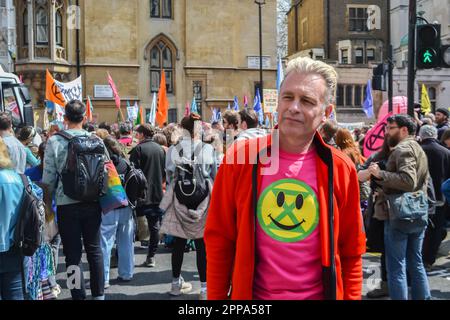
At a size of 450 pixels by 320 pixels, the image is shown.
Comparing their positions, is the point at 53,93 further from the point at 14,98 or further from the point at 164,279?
the point at 164,279

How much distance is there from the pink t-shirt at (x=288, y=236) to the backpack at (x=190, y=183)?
3427 mm

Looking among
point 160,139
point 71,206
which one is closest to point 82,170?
point 71,206

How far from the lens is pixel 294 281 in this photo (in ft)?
8.54

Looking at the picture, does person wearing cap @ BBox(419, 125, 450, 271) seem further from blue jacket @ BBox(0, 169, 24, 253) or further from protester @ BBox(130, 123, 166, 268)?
blue jacket @ BBox(0, 169, 24, 253)

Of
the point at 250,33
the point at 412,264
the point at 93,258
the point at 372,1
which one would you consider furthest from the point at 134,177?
the point at 372,1

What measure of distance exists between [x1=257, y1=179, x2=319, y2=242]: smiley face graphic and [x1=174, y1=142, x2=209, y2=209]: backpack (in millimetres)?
3432

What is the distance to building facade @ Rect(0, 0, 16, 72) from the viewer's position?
1134 inches

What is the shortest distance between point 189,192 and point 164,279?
67.4 inches

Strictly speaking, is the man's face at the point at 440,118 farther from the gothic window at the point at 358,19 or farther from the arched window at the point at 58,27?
the gothic window at the point at 358,19

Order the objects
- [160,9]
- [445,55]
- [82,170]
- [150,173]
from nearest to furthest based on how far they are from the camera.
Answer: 1. [82,170]
2. [150,173]
3. [445,55]
4. [160,9]

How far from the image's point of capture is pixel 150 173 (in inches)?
317

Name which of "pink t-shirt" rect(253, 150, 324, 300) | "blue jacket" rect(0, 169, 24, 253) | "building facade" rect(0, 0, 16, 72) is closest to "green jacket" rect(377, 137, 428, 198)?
"pink t-shirt" rect(253, 150, 324, 300)

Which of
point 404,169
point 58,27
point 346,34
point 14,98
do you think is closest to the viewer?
point 404,169

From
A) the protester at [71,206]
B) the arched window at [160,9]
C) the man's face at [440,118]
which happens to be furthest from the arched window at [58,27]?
the protester at [71,206]
